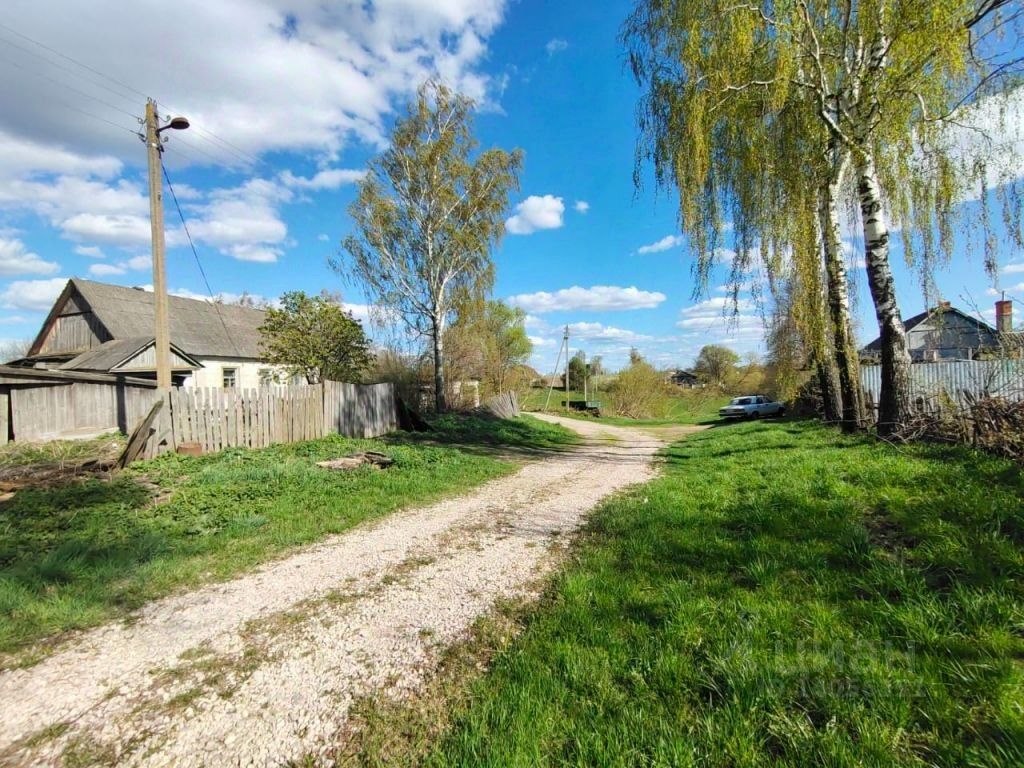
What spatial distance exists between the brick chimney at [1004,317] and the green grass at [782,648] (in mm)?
4893

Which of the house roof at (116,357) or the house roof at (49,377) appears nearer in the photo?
the house roof at (49,377)

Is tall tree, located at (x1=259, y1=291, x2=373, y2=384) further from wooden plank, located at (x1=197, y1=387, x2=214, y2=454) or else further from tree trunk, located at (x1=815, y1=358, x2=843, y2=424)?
tree trunk, located at (x1=815, y1=358, x2=843, y2=424)

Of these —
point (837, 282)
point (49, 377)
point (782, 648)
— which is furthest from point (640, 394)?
point (782, 648)

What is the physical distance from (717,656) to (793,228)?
7.84 metres

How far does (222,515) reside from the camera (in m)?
5.66

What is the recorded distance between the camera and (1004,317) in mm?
8445

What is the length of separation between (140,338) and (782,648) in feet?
72.6

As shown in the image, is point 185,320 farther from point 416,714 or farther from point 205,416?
point 416,714

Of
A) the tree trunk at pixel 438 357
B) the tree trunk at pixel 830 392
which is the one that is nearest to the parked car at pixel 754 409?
the tree trunk at pixel 830 392

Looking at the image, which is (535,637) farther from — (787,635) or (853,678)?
(853,678)

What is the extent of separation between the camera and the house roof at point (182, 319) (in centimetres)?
2314

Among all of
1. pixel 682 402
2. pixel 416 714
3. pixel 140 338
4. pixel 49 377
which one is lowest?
pixel 682 402

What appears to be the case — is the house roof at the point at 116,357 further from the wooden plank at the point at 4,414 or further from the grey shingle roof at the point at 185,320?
the wooden plank at the point at 4,414

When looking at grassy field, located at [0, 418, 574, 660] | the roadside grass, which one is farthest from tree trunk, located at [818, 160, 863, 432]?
the roadside grass
